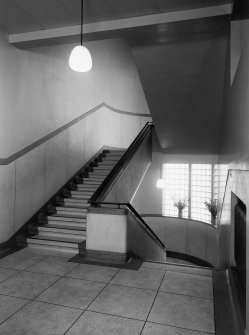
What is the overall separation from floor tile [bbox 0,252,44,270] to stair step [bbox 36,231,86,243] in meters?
0.65

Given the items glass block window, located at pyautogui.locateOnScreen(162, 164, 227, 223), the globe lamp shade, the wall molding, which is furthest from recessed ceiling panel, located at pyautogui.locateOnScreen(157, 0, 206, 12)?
glass block window, located at pyautogui.locateOnScreen(162, 164, 227, 223)

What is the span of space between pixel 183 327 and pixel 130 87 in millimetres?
10570

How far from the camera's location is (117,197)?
6191 millimetres

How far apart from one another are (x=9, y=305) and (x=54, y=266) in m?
1.23

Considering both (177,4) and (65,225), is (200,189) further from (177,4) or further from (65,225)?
(177,4)

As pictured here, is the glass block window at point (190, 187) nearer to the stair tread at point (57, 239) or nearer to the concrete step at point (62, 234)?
the concrete step at point (62, 234)

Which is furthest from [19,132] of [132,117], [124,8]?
[132,117]

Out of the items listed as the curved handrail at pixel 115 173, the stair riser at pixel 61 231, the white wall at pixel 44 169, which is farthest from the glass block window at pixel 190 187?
the stair riser at pixel 61 231

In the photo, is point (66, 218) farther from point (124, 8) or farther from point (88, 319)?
point (124, 8)

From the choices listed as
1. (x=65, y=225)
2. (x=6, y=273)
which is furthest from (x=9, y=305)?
(x=65, y=225)

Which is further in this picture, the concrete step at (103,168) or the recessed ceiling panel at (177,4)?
the concrete step at (103,168)

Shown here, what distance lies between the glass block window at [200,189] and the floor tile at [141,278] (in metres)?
5.84

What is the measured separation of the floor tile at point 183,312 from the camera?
280 cm

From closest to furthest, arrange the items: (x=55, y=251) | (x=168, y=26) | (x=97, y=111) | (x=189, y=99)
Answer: (x=168, y=26) → (x=55, y=251) → (x=189, y=99) → (x=97, y=111)
